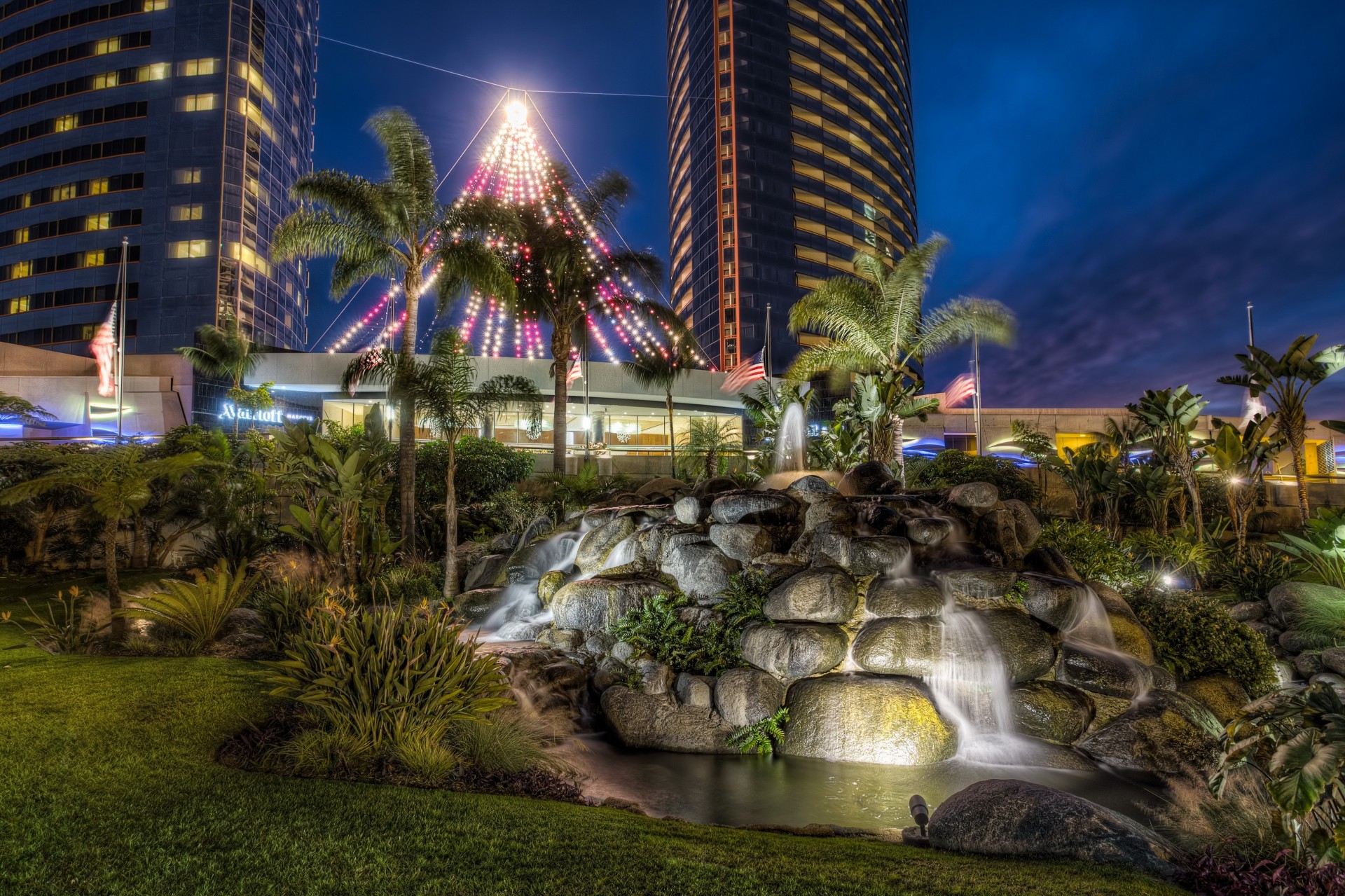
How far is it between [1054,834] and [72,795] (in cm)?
620

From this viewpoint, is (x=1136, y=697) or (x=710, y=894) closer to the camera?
(x=710, y=894)

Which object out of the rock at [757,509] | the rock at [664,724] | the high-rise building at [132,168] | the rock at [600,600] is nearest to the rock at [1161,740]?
the rock at [664,724]

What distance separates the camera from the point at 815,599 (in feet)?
29.5

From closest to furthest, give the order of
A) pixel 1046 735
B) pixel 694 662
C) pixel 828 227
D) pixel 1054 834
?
pixel 1054 834 → pixel 1046 735 → pixel 694 662 → pixel 828 227

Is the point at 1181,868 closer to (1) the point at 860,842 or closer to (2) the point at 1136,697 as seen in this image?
(1) the point at 860,842

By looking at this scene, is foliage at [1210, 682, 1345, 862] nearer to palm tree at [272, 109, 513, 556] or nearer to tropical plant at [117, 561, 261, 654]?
tropical plant at [117, 561, 261, 654]

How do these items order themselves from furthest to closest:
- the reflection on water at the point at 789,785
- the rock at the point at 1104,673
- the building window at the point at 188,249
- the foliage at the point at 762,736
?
1. the building window at the point at 188,249
2. the rock at the point at 1104,673
3. the foliage at the point at 762,736
4. the reflection on water at the point at 789,785

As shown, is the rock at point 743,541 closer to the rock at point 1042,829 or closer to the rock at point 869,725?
the rock at point 869,725

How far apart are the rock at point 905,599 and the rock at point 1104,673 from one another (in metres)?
1.62

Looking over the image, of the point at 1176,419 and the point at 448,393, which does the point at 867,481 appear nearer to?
the point at 1176,419

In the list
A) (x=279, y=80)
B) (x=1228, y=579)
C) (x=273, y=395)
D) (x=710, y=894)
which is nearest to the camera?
(x=710, y=894)

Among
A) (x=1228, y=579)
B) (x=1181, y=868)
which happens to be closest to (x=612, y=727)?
(x=1181, y=868)

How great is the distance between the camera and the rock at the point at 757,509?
36.7 feet

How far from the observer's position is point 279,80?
6619 centimetres
